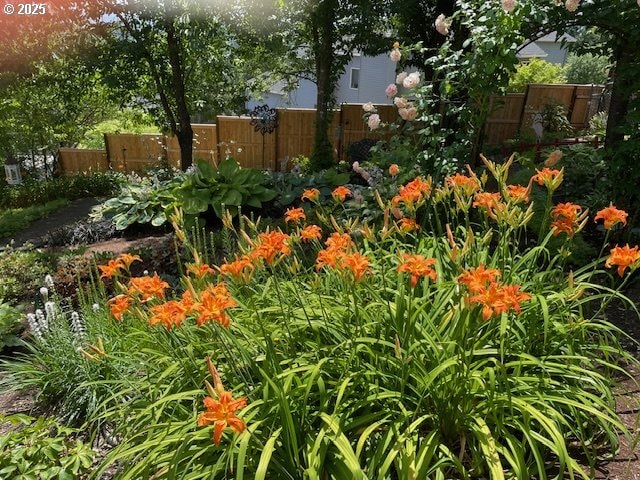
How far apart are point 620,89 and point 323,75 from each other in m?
7.32

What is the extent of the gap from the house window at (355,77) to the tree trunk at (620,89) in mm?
18438

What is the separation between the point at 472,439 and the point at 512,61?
305 cm

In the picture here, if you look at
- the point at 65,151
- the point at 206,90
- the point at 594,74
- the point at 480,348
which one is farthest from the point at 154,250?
the point at 594,74

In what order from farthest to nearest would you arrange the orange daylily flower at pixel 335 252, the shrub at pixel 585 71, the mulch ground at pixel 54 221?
the shrub at pixel 585 71 → the mulch ground at pixel 54 221 → the orange daylily flower at pixel 335 252

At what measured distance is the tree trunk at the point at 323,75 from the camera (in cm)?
928

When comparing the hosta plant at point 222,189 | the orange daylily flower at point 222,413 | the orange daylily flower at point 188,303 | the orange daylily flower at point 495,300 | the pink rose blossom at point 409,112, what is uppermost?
the pink rose blossom at point 409,112

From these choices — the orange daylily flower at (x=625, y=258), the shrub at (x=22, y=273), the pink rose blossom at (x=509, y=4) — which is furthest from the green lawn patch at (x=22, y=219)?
the orange daylily flower at (x=625, y=258)

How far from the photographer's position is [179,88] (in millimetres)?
9141

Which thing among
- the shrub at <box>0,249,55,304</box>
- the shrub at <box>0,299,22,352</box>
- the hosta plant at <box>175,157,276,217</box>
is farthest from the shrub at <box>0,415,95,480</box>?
the hosta plant at <box>175,157,276,217</box>

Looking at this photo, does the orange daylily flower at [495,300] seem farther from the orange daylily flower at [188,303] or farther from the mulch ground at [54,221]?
the mulch ground at [54,221]

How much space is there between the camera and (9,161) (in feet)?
32.6

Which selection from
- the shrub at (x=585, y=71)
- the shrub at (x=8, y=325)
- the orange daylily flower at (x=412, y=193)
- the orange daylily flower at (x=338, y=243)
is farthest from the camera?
the shrub at (x=585, y=71)

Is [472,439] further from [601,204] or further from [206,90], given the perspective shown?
[206,90]

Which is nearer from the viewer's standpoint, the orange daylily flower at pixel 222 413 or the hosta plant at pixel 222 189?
the orange daylily flower at pixel 222 413
